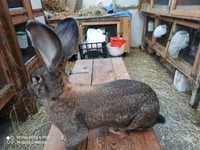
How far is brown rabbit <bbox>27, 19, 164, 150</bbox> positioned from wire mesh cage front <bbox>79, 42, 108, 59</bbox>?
178cm

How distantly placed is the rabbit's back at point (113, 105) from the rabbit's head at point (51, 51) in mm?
146

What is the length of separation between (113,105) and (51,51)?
341 millimetres

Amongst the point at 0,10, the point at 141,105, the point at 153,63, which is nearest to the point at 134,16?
the point at 153,63

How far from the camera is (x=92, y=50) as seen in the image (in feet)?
8.46

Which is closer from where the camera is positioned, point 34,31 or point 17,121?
point 34,31

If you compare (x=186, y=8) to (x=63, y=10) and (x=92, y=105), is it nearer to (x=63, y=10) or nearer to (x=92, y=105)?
(x=92, y=105)

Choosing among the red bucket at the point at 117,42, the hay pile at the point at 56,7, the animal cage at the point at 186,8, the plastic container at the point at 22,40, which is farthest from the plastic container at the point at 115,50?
the plastic container at the point at 22,40

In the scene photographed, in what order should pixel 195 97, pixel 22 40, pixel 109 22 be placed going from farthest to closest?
pixel 109 22, pixel 22 40, pixel 195 97

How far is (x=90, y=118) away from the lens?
0.75 metres

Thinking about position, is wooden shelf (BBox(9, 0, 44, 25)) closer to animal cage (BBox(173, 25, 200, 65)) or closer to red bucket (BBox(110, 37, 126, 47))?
red bucket (BBox(110, 37, 126, 47))

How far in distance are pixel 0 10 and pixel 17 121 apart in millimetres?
860

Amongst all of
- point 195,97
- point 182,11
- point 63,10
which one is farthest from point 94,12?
point 195,97

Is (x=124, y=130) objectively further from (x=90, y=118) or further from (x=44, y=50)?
(x=44, y=50)

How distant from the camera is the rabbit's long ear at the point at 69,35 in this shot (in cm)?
69
